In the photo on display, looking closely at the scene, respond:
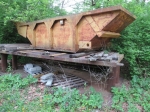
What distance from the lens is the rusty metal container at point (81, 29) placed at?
4.17 metres

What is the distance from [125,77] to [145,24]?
7.10 feet

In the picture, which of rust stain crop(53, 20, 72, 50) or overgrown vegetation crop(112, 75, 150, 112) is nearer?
overgrown vegetation crop(112, 75, 150, 112)

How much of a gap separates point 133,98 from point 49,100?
2.46m

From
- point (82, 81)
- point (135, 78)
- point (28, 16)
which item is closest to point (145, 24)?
point (135, 78)

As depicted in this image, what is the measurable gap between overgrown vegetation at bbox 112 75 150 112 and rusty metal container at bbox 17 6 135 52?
169cm

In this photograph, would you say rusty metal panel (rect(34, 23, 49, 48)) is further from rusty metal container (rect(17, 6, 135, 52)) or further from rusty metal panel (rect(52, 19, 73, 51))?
rusty metal panel (rect(52, 19, 73, 51))

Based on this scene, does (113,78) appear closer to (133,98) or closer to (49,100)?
(133,98)

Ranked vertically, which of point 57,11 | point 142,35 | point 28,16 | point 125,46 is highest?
point 57,11

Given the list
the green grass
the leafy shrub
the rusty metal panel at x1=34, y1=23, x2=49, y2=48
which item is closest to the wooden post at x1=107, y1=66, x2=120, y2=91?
the green grass

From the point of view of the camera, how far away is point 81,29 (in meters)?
4.84

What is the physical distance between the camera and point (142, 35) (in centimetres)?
538

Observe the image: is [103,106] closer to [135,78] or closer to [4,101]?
[135,78]

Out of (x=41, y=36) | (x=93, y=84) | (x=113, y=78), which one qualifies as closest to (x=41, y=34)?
(x=41, y=36)

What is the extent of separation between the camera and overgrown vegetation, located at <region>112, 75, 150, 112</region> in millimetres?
3820
